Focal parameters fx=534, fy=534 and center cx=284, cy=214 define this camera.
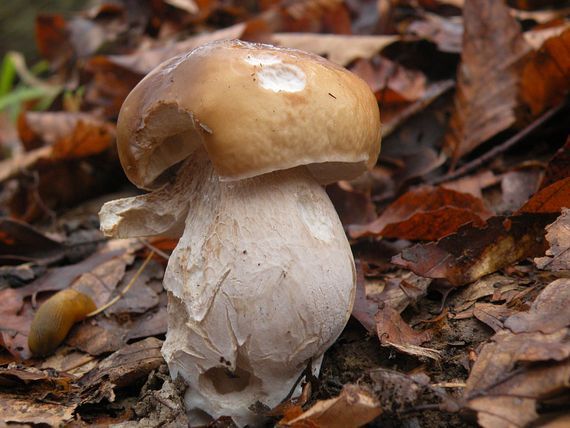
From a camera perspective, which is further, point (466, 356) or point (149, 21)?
point (149, 21)

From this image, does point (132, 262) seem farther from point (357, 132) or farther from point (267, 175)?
point (357, 132)

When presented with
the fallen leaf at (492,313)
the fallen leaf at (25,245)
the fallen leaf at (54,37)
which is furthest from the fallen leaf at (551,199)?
the fallen leaf at (54,37)

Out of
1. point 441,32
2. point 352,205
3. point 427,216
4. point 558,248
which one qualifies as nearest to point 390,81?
point 441,32

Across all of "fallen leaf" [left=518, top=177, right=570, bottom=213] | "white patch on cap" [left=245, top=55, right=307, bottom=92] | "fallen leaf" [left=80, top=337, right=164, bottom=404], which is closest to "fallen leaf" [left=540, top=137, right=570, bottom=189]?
"fallen leaf" [left=518, top=177, right=570, bottom=213]

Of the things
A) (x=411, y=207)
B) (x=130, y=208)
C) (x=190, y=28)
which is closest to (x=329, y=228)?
(x=130, y=208)

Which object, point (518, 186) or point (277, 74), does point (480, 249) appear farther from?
point (277, 74)

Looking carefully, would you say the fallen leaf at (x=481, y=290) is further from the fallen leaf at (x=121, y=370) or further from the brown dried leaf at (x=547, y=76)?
the brown dried leaf at (x=547, y=76)
